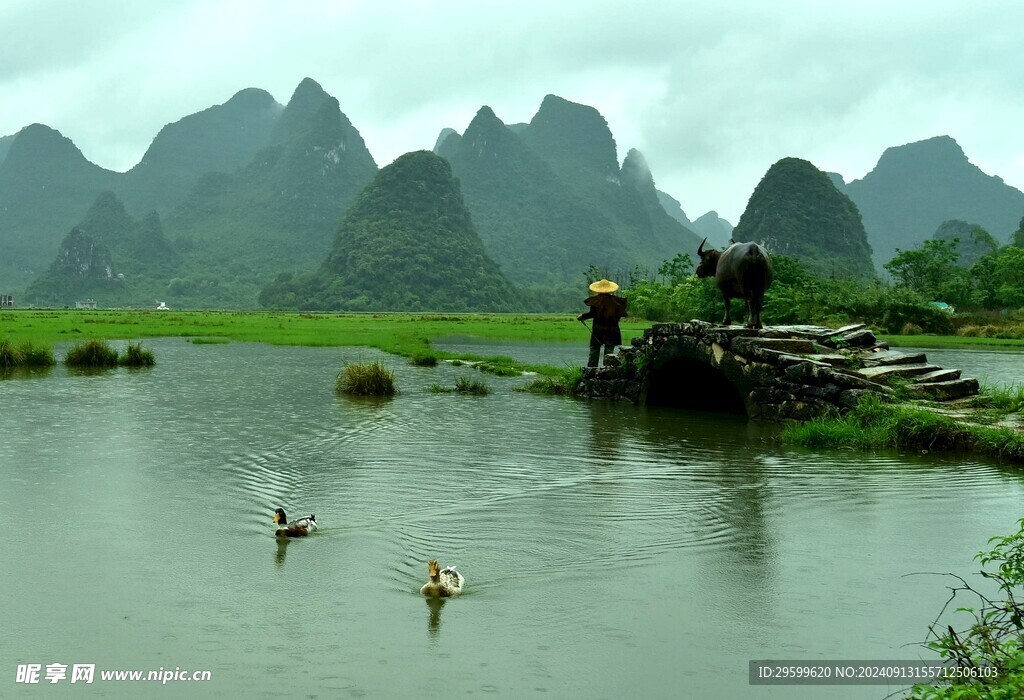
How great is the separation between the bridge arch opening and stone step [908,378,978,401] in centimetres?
360

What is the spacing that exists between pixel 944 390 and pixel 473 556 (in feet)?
27.1

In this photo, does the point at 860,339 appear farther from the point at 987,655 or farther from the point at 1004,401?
the point at 987,655

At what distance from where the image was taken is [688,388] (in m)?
15.2

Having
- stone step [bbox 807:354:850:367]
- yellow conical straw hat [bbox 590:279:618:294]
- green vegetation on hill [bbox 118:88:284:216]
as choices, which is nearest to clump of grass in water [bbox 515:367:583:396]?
yellow conical straw hat [bbox 590:279:618:294]

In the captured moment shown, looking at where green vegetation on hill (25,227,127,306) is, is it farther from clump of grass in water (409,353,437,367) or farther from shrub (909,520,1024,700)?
shrub (909,520,1024,700)

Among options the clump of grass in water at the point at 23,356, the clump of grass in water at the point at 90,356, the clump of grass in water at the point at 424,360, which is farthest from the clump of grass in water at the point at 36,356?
the clump of grass in water at the point at 424,360

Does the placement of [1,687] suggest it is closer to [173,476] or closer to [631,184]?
[173,476]

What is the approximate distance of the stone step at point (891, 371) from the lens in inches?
452

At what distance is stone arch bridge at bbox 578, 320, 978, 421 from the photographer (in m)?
11.5

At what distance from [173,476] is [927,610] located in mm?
6761

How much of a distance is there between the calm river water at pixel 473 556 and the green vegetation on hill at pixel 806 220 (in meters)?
82.0

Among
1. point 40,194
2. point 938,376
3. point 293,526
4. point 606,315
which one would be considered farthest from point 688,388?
point 40,194

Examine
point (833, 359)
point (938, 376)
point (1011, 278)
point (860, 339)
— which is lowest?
point (938, 376)

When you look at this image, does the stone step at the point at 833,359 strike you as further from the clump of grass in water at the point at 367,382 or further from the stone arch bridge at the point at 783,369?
the clump of grass in water at the point at 367,382
